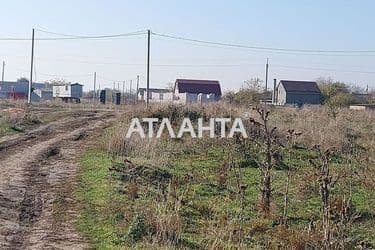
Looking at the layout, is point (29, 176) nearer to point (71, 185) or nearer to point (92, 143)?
point (71, 185)

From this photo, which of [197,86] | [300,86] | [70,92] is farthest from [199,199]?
[300,86]

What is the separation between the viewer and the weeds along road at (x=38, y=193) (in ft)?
24.3

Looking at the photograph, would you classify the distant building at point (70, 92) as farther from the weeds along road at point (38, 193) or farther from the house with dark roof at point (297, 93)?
the weeds along road at point (38, 193)

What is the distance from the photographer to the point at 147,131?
64.6ft

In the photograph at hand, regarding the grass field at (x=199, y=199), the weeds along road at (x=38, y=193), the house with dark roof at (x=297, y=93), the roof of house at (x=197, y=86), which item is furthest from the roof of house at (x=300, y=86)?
the grass field at (x=199, y=199)

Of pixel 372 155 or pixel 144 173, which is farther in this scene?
pixel 372 155

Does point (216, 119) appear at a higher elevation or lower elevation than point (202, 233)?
higher

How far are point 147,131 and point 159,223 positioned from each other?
1207 centimetres

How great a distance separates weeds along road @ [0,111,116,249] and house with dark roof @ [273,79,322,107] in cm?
5933

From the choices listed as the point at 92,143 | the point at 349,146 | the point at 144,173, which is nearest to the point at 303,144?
the point at 349,146

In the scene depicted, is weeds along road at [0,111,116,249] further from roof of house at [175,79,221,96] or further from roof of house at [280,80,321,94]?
roof of house at [280,80,321,94]

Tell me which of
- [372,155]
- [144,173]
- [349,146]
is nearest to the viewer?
[144,173]

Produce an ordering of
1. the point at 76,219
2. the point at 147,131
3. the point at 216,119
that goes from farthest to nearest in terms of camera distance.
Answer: the point at 216,119 < the point at 147,131 < the point at 76,219

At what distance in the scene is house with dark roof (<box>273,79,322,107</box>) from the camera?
7550 centimetres
